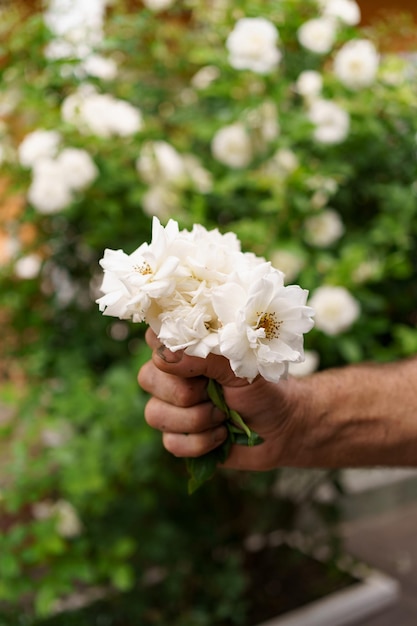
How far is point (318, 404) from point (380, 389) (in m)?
0.14

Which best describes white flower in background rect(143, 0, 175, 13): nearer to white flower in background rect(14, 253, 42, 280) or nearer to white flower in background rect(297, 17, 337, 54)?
white flower in background rect(297, 17, 337, 54)

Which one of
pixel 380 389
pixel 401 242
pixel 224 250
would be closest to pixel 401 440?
pixel 380 389

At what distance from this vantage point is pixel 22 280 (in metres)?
1.88

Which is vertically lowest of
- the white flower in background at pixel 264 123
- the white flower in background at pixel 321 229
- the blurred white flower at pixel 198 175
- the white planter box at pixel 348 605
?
the white planter box at pixel 348 605

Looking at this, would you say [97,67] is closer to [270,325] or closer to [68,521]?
[68,521]

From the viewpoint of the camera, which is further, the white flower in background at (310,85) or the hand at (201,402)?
the white flower in background at (310,85)

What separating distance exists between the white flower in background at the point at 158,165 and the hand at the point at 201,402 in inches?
37.3

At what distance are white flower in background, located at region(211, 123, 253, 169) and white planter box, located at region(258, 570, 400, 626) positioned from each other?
1.20 metres

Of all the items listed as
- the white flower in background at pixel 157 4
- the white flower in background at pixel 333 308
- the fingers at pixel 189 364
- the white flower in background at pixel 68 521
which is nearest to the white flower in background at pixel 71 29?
the white flower in background at pixel 157 4

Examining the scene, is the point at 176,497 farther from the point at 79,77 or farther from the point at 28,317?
the point at 79,77

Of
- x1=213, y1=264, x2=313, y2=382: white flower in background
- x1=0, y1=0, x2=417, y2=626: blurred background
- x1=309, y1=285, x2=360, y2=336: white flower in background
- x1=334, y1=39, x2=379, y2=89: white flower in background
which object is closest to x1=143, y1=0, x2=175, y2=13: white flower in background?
x1=0, y1=0, x2=417, y2=626: blurred background

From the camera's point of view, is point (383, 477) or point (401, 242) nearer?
point (401, 242)

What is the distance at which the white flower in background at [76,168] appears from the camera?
158 cm

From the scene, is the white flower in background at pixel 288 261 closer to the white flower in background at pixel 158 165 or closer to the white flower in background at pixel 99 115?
the white flower in background at pixel 158 165
